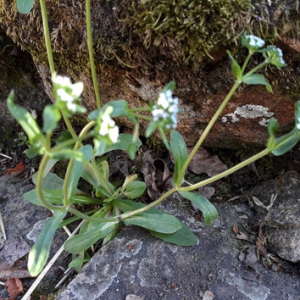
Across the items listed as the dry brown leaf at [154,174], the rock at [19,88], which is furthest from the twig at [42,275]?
the rock at [19,88]

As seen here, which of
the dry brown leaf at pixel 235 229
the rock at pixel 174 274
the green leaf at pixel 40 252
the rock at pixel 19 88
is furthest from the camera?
the rock at pixel 19 88

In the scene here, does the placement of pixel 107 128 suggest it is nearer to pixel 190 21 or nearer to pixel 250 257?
pixel 190 21

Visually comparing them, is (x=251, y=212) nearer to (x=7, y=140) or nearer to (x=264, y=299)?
(x=264, y=299)

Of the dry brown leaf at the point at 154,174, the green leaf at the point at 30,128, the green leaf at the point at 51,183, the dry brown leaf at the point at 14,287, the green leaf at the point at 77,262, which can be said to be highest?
the green leaf at the point at 30,128

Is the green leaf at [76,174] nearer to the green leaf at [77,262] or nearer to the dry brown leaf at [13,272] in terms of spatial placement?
the green leaf at [77,262]

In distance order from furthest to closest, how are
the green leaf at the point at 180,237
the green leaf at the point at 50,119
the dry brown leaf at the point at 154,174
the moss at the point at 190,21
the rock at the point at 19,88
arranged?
the rock at the point at 19,88 → the dry brown leaf at the point at 154,174 → the green leaf at the point at 180,237 → the moss at the point at 190,21 → the green leaf at the point at 50,119

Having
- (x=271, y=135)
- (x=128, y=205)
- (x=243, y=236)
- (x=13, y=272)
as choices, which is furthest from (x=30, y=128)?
(x=243, y=236)
